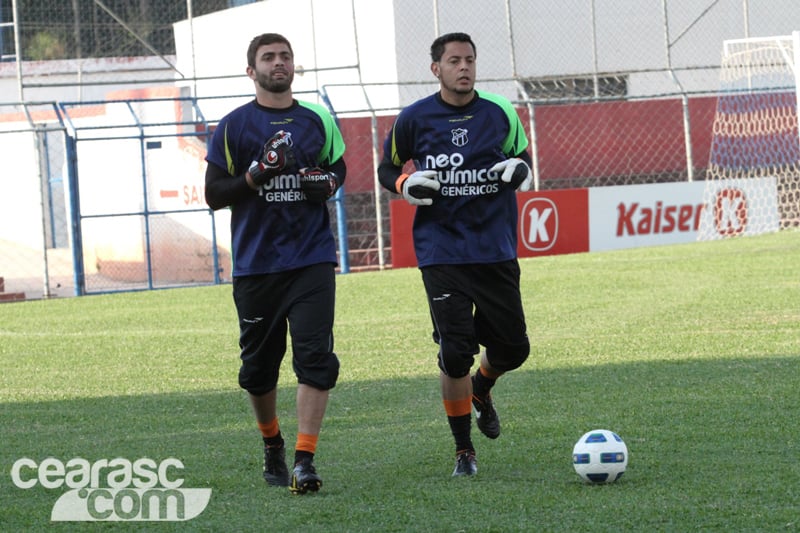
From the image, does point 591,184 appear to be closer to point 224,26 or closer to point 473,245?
point 224,26

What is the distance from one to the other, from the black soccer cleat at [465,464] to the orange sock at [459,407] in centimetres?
24

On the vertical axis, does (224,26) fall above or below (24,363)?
above

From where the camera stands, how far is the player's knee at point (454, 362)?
20.5 ft

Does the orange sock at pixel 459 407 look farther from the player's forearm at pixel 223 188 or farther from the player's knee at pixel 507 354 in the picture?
the player's forearm at pixel 223 188

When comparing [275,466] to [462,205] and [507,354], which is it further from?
[462,205]

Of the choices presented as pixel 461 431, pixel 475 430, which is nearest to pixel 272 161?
pixel 461 431

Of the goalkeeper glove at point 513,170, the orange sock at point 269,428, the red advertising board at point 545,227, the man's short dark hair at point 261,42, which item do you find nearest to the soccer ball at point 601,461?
the goalkeeper glove at point 513,170

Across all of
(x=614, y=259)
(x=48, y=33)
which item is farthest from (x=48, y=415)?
(x=48, y=33)

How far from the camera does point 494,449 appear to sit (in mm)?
6727

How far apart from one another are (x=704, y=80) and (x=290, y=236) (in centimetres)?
2139

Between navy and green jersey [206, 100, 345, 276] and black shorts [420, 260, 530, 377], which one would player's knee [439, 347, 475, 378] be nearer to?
black shorts [420, 260, 530, 377]

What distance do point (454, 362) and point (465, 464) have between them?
485 millimetres

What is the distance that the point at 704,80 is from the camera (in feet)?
86.0

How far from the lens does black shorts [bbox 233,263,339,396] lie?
6023 mm
